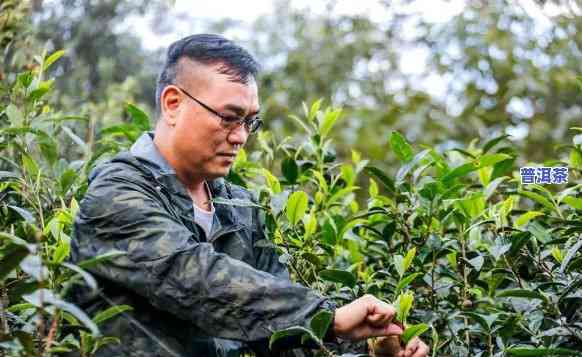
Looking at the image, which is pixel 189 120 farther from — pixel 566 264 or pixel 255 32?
pixel 255 32

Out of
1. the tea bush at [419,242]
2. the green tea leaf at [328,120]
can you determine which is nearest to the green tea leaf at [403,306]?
the tea bush at [419,242]

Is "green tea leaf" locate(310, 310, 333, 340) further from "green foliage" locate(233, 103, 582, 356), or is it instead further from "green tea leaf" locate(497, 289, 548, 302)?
"green tea leaf" locate(497, 289, 548, 302)

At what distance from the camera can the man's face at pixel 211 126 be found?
2.68 metres

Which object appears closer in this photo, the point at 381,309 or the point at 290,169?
the point at 381,309

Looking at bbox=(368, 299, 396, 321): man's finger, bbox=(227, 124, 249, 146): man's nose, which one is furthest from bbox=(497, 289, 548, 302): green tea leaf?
bbox=(227, 124, 249, 146): man's nose

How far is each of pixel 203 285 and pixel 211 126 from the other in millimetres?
621

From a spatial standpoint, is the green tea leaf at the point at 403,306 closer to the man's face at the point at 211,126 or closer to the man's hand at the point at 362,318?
the man's hand at the point at 362,318

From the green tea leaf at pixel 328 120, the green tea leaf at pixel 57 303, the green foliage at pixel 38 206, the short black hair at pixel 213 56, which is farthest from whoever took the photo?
the green tea leaf at pixel 328 120

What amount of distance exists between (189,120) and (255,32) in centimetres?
711

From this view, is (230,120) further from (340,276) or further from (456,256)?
(456,256)

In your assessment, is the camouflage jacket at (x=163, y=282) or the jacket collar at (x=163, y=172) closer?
the camouflage jacket at (x=163, y=282)

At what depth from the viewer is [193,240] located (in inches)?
92.4

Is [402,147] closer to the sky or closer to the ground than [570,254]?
closer to the sky

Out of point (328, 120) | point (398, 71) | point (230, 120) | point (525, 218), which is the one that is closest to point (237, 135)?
point (230, 120)
